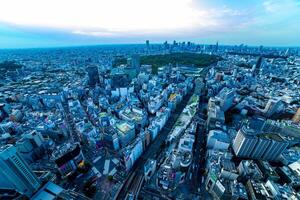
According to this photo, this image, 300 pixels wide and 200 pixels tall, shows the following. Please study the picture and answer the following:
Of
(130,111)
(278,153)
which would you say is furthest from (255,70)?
(130,111)

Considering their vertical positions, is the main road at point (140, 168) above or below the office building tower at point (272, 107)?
below

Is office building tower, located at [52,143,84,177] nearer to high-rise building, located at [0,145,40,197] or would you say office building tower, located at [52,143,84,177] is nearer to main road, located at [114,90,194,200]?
high-rise building, located at [0,145,40,197]

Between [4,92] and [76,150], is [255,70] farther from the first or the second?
[4,92]

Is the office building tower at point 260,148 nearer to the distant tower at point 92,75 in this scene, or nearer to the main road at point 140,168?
the main road at point 140,168

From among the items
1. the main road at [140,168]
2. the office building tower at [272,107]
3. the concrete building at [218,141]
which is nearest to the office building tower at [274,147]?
the concrete building at [218,141]

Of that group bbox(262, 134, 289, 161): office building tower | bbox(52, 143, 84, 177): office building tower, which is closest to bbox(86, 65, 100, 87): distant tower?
bbox(52, 143, 84, 177): office building tower
